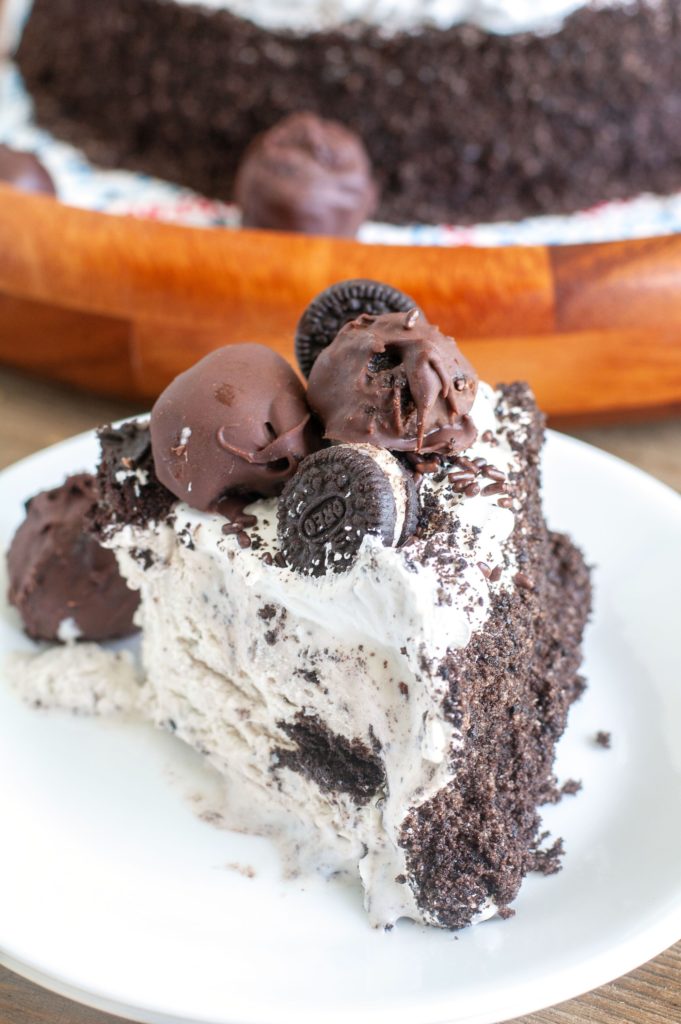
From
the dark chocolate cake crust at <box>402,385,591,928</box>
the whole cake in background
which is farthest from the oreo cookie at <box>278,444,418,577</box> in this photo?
the dark chocolate cake crust at <box>402,385,591,928</box>

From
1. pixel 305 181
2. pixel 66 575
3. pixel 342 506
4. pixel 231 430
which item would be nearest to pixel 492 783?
pixel 342 506

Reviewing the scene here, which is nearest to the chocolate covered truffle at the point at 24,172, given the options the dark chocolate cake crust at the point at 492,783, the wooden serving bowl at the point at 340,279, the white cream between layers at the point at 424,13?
the wooden serving bowl at the point at 340,279

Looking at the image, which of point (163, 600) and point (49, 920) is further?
point (163, 600)

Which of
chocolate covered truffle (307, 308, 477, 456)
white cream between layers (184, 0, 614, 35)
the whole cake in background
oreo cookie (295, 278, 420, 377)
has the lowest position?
the whole cake in background

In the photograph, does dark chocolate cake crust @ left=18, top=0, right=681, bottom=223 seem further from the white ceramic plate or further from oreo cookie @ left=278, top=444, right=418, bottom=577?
oreo cookie @ left=278, top=444, right=418, bottom=577

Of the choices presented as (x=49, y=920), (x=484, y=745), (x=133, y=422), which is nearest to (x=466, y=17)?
(x=133, y=422)

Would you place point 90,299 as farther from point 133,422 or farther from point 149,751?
point 149,751
